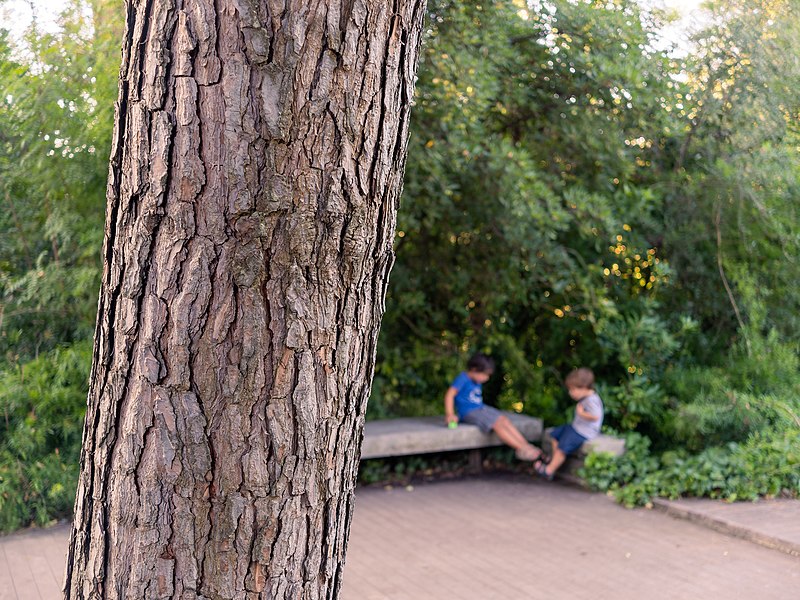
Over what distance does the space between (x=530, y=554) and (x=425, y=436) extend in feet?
6.96

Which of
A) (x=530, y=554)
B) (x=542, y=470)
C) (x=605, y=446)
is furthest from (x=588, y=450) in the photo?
(x=530, y=554)

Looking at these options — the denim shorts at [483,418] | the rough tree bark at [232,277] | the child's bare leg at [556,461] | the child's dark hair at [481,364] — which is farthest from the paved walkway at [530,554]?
the rough tree bark at [232,277]

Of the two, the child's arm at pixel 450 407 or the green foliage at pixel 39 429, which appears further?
the child's arm at pixel 450 407

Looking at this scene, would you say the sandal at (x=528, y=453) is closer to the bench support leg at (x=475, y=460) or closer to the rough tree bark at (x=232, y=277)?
the bench support leg at (x=475, y=460)

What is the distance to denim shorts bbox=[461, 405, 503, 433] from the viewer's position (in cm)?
820

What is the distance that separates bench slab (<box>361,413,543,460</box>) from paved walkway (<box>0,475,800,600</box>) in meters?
0.46

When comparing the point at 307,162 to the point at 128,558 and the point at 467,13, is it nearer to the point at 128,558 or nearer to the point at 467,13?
the point at 128,558

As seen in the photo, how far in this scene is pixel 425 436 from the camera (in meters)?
7.88

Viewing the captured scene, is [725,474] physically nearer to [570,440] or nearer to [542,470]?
[570,440]

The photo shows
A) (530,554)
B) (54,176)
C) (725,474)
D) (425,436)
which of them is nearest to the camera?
(530,554)

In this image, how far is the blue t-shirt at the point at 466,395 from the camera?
833 centimetres

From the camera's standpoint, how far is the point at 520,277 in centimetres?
845

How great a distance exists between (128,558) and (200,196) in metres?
0.86

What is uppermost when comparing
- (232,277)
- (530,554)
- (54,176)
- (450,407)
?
(54,176)
